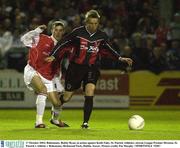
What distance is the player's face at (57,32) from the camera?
13.0m

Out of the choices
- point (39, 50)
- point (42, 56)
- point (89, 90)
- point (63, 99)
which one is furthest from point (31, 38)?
point (89, 90)

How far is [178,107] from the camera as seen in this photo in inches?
747

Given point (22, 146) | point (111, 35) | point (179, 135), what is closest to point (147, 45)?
point (111, 35)

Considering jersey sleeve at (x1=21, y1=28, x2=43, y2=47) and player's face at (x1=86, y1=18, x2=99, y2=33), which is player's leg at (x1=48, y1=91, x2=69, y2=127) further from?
player's face at (x1=86, y1=18, x2=99, y2=33)

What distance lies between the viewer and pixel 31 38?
13.1 m

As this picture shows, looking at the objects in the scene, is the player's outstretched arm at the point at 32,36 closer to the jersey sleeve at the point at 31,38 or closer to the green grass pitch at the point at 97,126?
the jersey sleeve at the point at 31,38

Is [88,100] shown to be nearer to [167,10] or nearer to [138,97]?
[138,97]

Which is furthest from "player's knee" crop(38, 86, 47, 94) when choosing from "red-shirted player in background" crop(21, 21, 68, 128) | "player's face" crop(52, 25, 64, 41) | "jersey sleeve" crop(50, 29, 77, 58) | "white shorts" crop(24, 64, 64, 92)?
"player's face" crop(52, 25, 64, 41)

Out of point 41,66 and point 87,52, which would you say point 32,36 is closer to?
point 41,66

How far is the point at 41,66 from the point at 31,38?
562 millimetres

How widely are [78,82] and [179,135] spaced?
2.42m

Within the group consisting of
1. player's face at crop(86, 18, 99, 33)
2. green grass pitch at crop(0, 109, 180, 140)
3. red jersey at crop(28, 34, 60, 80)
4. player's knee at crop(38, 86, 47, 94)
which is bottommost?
green grass pitch at crop(0, 109, 180, 140)

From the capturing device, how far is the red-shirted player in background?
42.5 feet

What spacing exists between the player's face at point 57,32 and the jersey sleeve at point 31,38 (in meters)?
0.27
